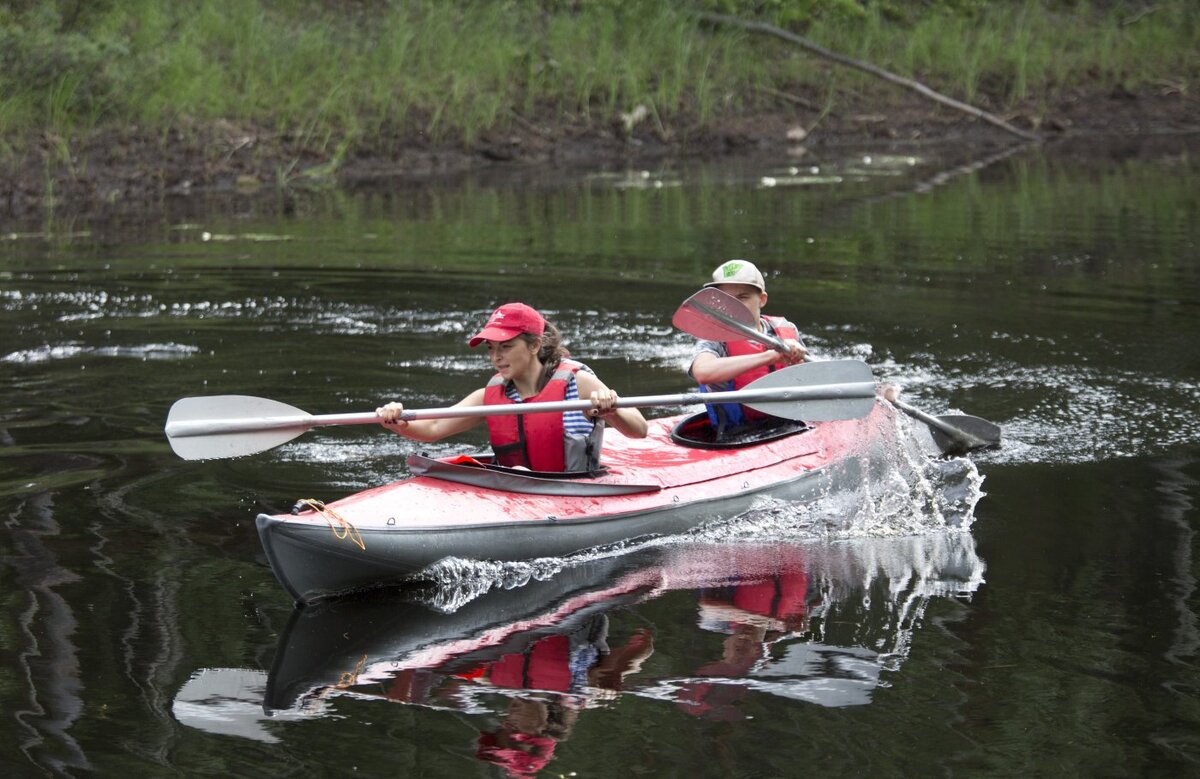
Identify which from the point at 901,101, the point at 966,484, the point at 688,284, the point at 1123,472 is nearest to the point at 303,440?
the point at 966,484

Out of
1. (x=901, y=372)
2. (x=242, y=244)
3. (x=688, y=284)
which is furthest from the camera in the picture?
(x=242, y=244)

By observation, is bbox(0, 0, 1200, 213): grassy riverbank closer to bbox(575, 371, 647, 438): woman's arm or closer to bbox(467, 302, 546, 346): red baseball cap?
bbox(575, 371, 647, 438): woman's arm

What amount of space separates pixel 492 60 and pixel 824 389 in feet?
48.8

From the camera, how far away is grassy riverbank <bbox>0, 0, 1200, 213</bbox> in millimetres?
17203

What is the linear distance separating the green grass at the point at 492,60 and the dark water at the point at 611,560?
15.7 feet

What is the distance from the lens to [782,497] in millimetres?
6305

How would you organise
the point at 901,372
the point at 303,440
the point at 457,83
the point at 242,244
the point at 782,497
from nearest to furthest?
the point at 782,497, the point at 303,440, the point at 901,372, the point at 242,244, the point at 457,83

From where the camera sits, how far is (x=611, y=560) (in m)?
5.74

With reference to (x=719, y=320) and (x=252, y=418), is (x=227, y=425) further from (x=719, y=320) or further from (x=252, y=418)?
(x=719, y=320)

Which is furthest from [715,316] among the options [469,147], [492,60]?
[492,60]

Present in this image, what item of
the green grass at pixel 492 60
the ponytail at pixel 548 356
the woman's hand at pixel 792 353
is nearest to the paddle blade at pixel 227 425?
the ponytail at pixel 548 356

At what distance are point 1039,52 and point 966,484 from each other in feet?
57.1

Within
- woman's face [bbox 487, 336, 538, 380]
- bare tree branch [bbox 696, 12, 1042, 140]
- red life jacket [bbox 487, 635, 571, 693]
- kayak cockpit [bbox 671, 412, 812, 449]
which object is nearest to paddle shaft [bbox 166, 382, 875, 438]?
woman's face [bbox 487, 336, 538, 380]

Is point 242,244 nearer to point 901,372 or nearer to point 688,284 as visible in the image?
point 688,284
